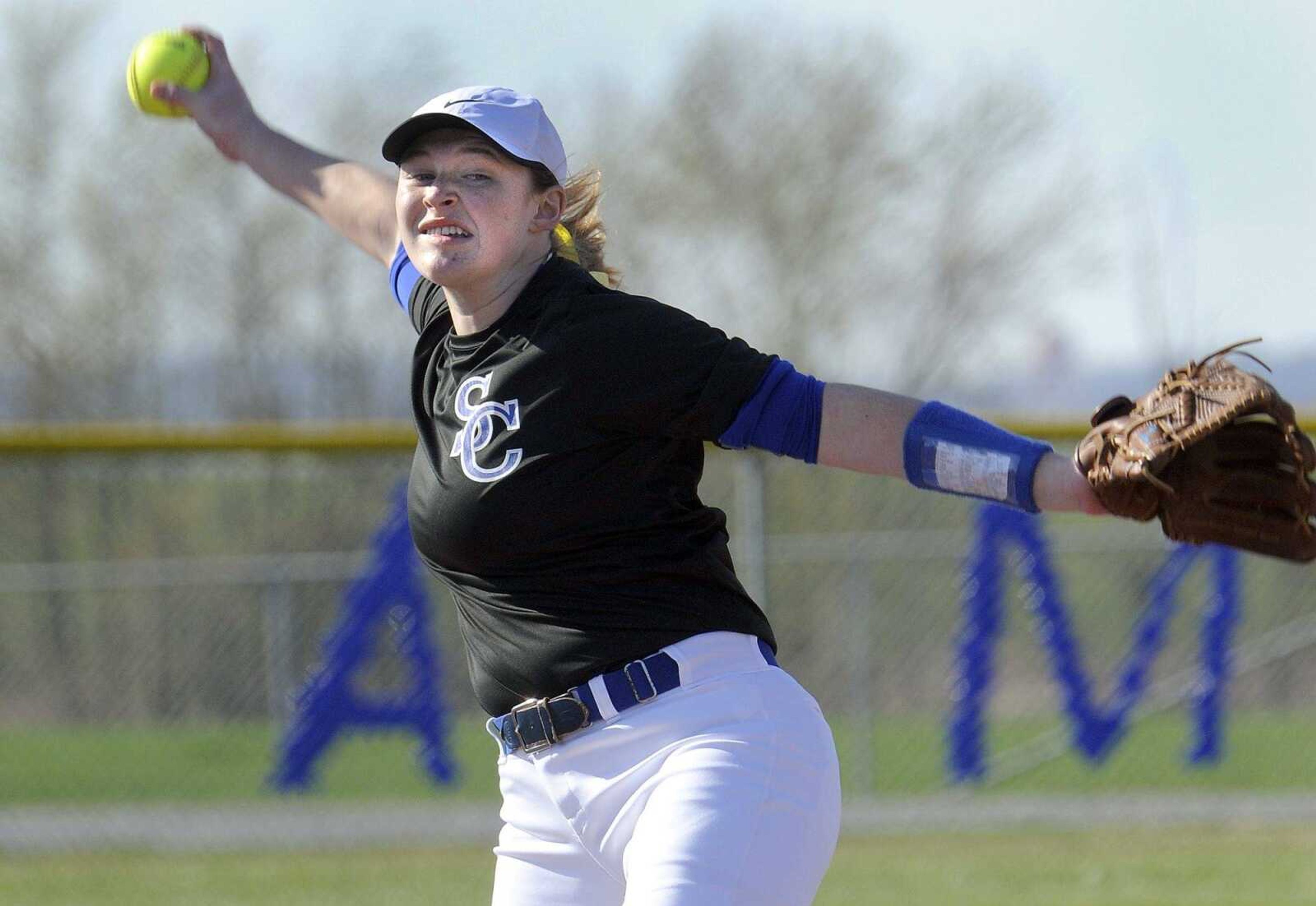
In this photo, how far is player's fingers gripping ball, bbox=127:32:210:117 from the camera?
373 centimetres

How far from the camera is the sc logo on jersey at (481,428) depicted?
103 inches

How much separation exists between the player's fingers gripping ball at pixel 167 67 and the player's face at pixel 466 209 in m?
1.20

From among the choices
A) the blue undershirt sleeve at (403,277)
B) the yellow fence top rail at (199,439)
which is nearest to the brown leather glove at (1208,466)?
the blue undershirt sleeve at (403,277)

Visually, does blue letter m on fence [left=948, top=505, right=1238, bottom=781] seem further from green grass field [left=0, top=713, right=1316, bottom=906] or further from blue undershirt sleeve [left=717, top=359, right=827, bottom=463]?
blue undershirt sleeve [left=717, top=359, right=827, bottom=463]

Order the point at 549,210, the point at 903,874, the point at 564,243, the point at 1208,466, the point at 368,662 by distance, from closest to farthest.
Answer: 1. the point at 1208,466
2. the point at 549,210
3. the point at 564,243
4. the point at 903,874
5. the point at 368,662

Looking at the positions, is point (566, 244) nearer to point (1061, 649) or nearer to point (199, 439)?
point (199, 439)

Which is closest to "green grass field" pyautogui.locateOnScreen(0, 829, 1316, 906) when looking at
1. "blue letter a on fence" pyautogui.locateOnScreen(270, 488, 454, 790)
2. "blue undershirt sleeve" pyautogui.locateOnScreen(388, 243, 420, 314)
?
"blue letter a on fence" pyautogui.locateOnScreen(270, 488, 454, 790)

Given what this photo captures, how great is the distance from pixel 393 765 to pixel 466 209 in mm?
5232

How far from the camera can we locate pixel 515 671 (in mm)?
2688

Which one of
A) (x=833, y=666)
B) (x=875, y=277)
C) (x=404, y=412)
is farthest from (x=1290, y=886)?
(x=875, y=277)

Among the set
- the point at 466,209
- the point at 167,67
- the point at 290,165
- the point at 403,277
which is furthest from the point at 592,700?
the point at 167,67

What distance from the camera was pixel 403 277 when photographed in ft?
10.9

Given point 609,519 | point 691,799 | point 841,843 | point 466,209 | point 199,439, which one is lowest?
point 841,843

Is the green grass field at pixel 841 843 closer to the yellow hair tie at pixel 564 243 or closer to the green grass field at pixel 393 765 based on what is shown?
the green grass field at pixel 393 765
